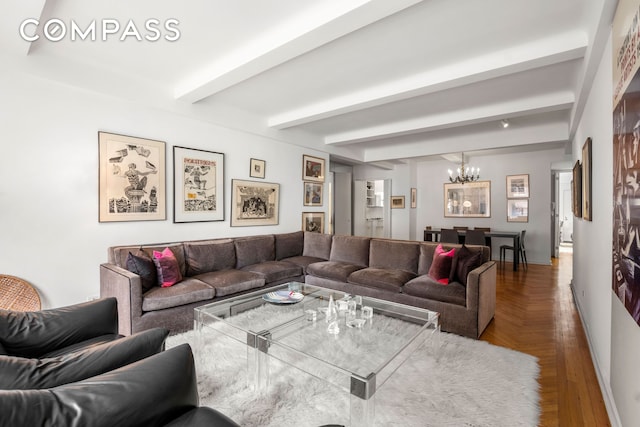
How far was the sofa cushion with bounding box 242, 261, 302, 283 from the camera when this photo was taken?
150 inches

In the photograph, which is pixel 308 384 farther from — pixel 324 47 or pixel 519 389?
pixel 324 47

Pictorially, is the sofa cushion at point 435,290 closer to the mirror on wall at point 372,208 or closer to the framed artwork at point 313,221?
the framed artwork at point 313,221

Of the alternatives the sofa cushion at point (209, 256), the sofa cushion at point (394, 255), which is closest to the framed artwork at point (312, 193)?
the sofa cushion at point (394, 255)

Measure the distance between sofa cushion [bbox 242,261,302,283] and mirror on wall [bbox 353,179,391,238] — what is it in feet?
14.7

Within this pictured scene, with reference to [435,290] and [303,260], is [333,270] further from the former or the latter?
[435,290]

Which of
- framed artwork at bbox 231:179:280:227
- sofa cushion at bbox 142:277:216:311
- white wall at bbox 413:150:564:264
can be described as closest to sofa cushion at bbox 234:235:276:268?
framed artwork at bbox 231:179:280:227

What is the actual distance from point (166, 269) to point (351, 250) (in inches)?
95.7

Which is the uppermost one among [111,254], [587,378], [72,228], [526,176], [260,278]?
[526,176]

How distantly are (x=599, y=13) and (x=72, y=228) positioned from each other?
4507mm

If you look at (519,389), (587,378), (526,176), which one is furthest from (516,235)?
(519,389)

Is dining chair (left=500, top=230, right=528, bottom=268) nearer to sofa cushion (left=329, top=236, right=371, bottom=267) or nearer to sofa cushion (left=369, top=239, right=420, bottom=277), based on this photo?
sofa cushion (left=369, top=239, right=420, bottom=277)

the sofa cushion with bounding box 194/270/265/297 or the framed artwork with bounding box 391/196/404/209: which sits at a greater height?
the framed artwork with bounding box 391/196/404/209

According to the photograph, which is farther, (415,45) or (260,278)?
(260,278)

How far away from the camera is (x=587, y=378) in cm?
223
